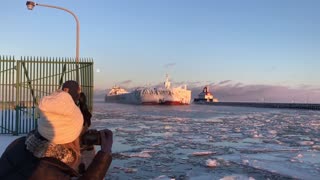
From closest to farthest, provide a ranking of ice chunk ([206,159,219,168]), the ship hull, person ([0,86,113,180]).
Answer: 1. person ([0,86,113,180])
2. ice chunk ([206,159,219,168])
3. the ship hull

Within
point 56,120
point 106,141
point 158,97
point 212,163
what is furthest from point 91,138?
point 158,97

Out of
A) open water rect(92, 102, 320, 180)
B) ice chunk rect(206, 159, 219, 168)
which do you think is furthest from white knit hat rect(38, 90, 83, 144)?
ice chunk rect(206, 159, 219, 168)

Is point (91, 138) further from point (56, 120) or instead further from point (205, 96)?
point (205, 96)

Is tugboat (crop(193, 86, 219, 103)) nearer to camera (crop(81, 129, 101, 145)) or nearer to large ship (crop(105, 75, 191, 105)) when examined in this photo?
large ship (crop(105, 75, 191, 105))

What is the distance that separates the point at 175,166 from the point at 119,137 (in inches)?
292

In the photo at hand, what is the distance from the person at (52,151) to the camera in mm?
2240

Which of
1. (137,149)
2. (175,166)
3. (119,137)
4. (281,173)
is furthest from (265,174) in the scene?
(119,137)

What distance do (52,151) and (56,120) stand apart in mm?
179

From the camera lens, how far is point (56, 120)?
2330 millimetres

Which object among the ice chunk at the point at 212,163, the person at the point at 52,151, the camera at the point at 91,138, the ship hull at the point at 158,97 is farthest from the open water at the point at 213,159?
the ship hull at the point at 158,97

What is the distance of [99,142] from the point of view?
255 cm

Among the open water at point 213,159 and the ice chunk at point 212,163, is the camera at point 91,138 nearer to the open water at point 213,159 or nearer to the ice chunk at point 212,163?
the open water at point 213,159

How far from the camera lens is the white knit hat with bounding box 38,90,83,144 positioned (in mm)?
2316

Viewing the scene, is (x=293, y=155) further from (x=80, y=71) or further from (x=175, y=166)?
(x=80, y=71)
